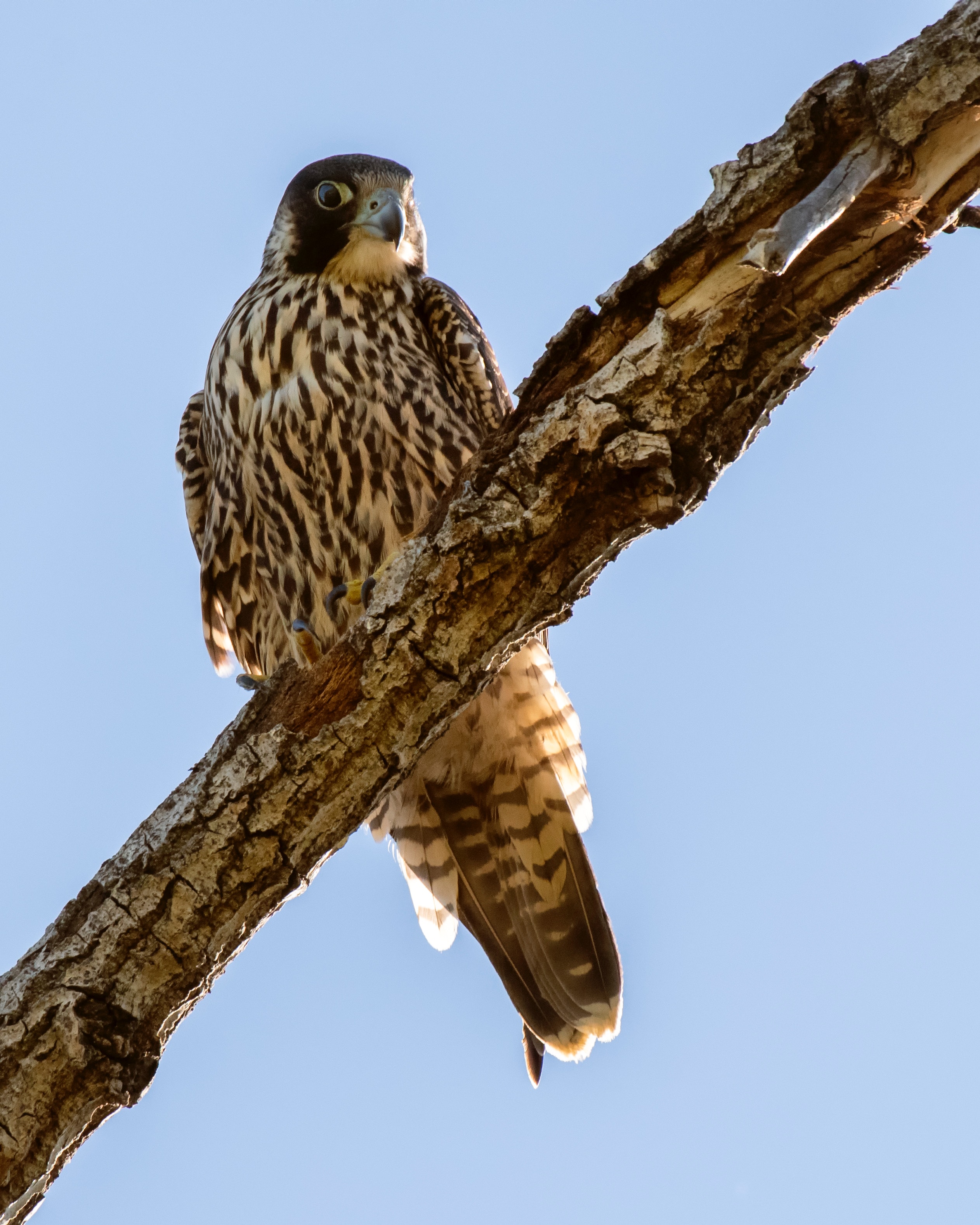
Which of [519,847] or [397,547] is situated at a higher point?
[397,547]

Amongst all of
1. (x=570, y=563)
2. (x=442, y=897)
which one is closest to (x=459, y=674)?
(x=570, y=563)

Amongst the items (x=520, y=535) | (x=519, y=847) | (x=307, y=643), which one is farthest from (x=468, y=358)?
(x=520, y=535)

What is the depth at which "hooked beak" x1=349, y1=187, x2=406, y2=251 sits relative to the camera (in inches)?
169

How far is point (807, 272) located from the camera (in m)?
2.29

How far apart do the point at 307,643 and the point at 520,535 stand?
1477mm

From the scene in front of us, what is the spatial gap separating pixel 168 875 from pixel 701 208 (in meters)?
1.62

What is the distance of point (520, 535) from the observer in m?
2.35

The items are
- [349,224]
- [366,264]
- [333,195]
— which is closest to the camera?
[366,264]

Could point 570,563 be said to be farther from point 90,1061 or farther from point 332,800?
point 90,1061

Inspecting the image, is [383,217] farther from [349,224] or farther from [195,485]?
[195,485]

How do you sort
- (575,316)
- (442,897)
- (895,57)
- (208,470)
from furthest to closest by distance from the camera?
(208,470) → (442,897) → (575,316) → (895,57)

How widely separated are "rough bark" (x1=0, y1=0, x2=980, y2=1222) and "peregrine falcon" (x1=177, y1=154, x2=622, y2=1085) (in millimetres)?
1169

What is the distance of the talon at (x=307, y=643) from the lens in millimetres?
3662

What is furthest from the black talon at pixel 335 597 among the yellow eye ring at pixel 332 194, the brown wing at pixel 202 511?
the yellow eye ring at pixel 332 194
